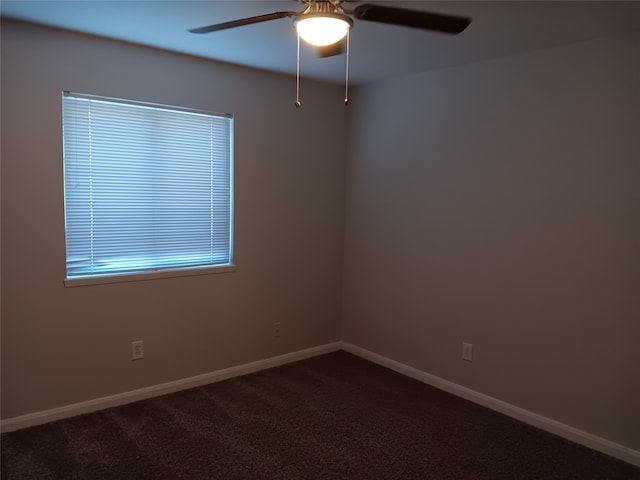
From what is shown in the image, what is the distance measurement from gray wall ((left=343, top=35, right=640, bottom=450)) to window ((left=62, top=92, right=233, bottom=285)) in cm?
126

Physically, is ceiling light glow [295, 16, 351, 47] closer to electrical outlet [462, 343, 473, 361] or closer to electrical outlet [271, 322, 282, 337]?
electrical outlet [462, 343, 473, 361]

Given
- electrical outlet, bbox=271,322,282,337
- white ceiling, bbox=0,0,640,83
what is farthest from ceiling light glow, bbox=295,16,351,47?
electrical outlet, bbox=271,322,282,337

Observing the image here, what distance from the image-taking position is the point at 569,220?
2.84 metres

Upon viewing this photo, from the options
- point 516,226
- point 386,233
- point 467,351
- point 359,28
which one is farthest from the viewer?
point 386,233

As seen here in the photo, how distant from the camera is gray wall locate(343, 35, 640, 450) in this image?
105 inches

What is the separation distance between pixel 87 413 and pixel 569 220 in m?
3.14

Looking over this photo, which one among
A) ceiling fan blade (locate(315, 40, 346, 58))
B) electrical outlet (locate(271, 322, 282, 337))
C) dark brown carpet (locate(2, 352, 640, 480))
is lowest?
dark brown carpet (locate(2, 352, 640, 480))

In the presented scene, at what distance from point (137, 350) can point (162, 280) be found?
485 mm

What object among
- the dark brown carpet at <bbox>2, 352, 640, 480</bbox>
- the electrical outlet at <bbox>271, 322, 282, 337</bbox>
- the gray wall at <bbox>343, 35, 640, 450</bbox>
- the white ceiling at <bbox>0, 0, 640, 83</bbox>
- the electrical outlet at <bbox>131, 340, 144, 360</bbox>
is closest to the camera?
the white ceiling at <bbox>0, 0, 640, 83</bbox>

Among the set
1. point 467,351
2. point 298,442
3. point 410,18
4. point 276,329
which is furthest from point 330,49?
point 276,329

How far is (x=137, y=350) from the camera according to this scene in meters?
3.23

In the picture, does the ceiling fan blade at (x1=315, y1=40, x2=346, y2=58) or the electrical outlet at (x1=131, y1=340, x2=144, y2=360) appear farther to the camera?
the electrical outlet at (x1=131, y1=340, x2=144, y2=360)

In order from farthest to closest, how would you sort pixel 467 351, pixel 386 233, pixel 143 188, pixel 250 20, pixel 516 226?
pixel 386 233
pixel 467 351
pixel 143 188
pixel 516 226
pixel 250 20

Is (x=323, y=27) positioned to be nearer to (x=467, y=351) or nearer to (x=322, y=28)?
(x=322, y=28)
